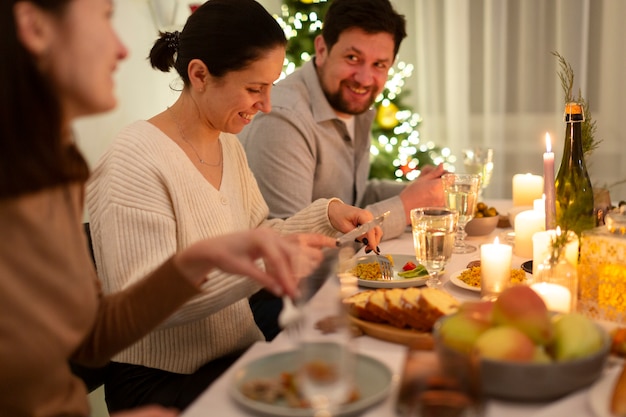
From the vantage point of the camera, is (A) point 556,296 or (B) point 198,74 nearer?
(A) point 556,296

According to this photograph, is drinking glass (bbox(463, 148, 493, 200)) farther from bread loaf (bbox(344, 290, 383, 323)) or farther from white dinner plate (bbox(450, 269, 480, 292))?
bread loaf (bbox(344, 290, 383, 323))

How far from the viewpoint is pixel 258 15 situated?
174 cm

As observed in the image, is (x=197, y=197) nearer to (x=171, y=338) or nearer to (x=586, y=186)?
(x=171, y=338)

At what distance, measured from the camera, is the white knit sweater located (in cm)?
150

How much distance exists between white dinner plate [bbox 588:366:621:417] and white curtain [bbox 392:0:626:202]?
119 inches

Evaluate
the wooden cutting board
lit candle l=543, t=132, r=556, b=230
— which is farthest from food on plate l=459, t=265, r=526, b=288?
the wooden cutting board

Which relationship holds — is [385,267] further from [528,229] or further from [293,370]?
[293,370]

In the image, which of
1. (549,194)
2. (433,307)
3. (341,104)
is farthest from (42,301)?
(341,104)

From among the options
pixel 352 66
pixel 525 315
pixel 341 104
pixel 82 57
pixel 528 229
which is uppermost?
pixel 82 57

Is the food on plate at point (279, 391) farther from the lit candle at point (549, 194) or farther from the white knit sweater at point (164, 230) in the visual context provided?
the lit candle at point (549, 194)

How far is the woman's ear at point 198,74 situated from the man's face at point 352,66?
0.91 metres

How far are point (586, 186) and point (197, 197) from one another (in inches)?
38.5

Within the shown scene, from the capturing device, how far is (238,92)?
69.9 inches

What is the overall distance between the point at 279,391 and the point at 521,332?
0.34 m
